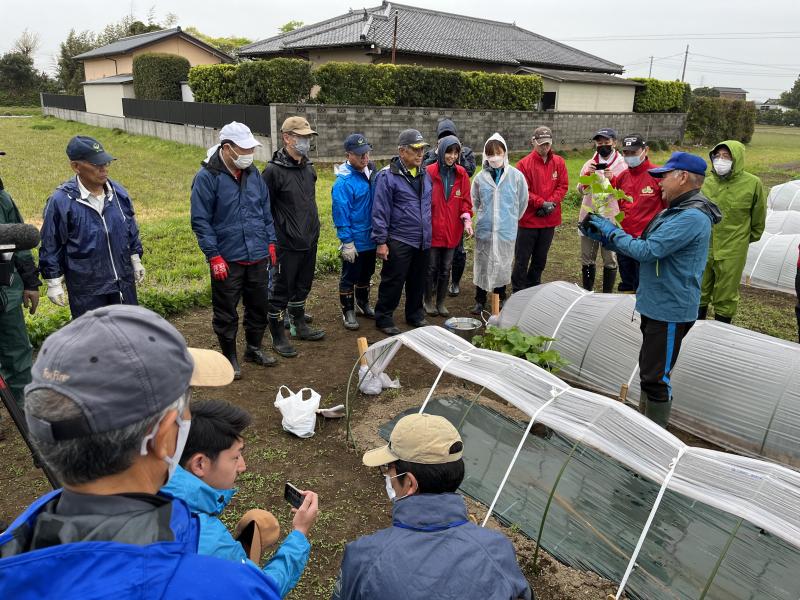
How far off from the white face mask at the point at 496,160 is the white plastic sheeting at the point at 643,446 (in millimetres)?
3083

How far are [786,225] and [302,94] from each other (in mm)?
14563

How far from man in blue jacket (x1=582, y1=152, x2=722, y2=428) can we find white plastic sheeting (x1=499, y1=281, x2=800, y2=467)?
0.67 metres

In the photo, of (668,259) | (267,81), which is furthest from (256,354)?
(267,81)

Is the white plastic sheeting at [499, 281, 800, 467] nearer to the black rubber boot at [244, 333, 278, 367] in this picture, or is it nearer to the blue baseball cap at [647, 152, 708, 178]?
the blue baseball cap at [647, 152, 708, 178]

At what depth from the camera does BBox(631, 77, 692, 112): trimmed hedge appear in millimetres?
30337

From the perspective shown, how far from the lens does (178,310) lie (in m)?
6.80

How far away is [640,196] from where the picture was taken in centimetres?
658

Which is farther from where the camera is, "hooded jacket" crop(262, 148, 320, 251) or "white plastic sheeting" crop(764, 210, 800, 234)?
"white plastic sheeting" crop(764, 210, 800, 234)

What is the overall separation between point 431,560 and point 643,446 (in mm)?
1850

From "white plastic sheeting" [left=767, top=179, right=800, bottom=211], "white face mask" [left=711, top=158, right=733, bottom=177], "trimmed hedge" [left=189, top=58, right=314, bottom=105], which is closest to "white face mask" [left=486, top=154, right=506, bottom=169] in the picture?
"white face mask" [left=711, top=158, right=733, bottom=177]

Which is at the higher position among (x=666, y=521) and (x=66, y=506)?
(x=66, y=506)

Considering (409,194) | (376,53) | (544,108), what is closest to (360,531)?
(409,194)

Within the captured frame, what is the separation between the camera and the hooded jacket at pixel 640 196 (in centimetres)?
653

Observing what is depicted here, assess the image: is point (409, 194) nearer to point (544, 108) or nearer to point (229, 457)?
point (229, 457)
